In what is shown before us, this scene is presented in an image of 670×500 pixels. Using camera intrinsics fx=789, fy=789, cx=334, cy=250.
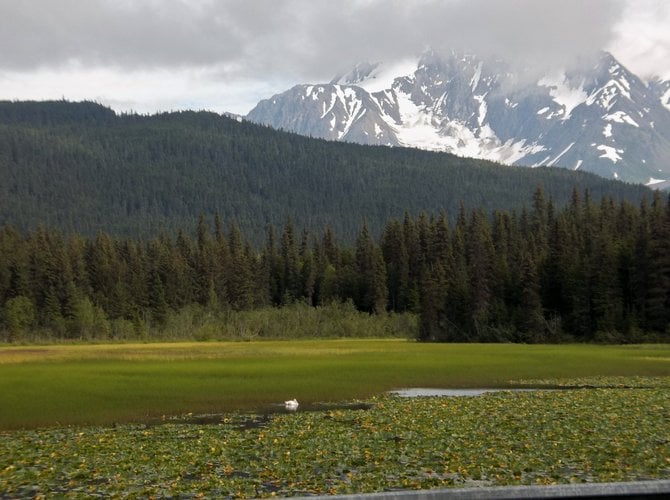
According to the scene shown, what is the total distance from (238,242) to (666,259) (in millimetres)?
104036

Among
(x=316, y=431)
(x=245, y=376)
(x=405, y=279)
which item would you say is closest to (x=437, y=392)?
(x=245, y=376)

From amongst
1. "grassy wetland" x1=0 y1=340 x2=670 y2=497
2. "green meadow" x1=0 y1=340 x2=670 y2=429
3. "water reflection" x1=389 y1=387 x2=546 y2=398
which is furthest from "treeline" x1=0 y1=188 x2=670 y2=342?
"water reflection" x1=389 y1=387 x2=546 y2=398

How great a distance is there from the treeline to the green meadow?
69.7 feet

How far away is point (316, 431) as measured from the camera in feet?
92.1

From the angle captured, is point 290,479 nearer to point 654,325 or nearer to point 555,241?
point 654,325

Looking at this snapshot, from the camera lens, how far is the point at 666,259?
92.6m

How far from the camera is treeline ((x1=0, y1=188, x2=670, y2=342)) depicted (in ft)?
327

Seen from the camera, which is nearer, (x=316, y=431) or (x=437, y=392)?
(x=316, y=431)

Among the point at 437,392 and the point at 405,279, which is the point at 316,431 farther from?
the point at 405,279

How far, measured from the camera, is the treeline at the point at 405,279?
99812mm

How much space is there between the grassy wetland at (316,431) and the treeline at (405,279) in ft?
147

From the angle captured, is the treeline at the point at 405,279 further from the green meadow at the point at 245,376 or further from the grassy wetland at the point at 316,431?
the grassy wetland at the point at 316,431

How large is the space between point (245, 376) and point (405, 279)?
10297cm

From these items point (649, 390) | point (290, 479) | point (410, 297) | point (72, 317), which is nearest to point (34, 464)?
point (290, 479)
